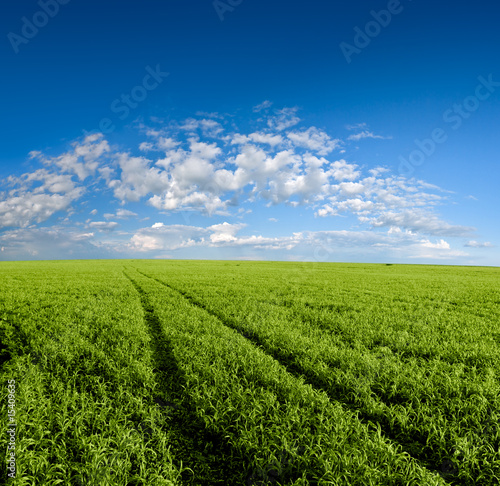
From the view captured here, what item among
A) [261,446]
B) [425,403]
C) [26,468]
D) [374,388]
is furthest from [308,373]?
[26,468]

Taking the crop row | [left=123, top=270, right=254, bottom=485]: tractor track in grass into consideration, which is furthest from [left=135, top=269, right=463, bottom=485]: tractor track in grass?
[left=123, top=270, right=254, bottom=485]: tractor track in grass

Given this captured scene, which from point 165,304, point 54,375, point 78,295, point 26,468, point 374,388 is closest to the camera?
point 26,468

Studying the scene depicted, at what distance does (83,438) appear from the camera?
5.14 meters

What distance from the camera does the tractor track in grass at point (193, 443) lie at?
474cm

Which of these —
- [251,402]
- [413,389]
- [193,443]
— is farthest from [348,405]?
Result: [193,443]

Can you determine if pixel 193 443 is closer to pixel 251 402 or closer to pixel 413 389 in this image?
pixel 251 402

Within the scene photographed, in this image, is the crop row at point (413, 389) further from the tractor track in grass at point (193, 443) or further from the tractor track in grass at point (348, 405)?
the tractor track in grass at point (193, 443)

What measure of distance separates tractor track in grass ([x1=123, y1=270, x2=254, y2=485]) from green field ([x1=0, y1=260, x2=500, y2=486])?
0.02 metres

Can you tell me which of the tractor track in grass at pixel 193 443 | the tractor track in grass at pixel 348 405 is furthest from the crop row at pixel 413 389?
the tractor track in grass at pixel 193 443

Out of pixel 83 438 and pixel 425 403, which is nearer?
pixel 83 438

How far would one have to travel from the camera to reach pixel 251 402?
6.32 meters

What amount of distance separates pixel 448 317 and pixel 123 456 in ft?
50.3

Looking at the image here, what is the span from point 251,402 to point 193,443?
1392 mm

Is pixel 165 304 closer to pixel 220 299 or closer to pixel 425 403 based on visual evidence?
pixel 220 299
